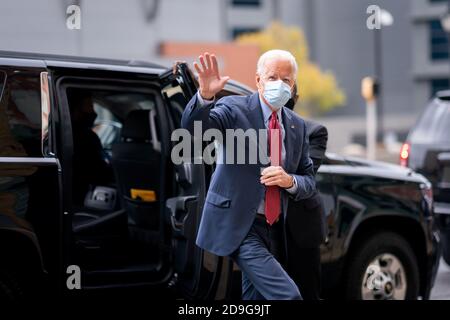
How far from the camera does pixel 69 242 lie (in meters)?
4.89

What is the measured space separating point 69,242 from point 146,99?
1.69 meters

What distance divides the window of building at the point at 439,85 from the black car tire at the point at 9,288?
67432mm

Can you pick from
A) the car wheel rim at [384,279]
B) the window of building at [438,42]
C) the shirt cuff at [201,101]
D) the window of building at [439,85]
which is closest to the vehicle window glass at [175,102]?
the shirt cuff at [201,101]

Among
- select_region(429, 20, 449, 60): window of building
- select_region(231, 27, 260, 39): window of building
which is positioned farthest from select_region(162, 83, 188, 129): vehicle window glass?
select_region(231, 27, 260, 39): window of building

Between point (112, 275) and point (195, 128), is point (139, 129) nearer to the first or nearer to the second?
point (112, 275)

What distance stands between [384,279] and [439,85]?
222 feet

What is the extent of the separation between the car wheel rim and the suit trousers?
1.92m

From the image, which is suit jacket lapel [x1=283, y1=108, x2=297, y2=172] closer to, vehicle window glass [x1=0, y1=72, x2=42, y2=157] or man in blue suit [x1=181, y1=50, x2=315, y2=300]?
man in blue suit [x1=181, y1=50, x2=315, y2=300]

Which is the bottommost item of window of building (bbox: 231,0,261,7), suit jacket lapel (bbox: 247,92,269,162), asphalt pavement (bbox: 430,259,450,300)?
asphalt pavement (bbox: 430,259,450,300)

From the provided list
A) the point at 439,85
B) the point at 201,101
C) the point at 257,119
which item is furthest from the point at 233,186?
the point at 439,85

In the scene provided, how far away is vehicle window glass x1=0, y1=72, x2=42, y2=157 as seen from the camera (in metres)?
4.52

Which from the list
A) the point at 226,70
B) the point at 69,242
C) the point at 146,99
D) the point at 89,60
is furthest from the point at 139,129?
the point at 226,70

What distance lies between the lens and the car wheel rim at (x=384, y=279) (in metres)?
6.07

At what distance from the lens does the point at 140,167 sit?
20.3 feet
